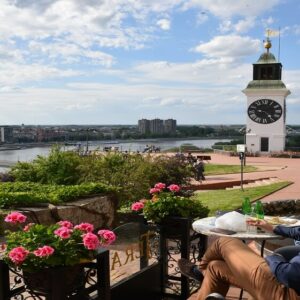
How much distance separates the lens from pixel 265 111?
142 ft

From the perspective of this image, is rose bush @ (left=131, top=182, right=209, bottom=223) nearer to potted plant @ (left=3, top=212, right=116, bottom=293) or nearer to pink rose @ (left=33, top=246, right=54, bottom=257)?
potted plant @ (left=3, top=212, right=116, bottom=293)

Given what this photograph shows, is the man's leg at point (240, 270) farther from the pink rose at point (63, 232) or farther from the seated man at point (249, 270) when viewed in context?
the pink rose at point (63, 232)

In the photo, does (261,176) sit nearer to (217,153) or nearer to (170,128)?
(217,153)

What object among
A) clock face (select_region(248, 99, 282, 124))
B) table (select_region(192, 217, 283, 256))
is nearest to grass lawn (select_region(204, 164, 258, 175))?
clock face (select_region(248, 99, 282, 124))

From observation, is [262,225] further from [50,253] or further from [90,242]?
[50,253]

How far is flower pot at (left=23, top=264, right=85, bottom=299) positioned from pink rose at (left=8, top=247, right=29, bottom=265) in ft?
0.45

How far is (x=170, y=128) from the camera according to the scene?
164 meters

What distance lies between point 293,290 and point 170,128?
162 metres

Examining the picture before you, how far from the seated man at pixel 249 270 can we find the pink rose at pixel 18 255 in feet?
4.73

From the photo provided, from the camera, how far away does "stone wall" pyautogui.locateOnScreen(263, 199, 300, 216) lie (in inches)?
433

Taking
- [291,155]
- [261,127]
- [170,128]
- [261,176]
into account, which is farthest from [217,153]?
[170,128]

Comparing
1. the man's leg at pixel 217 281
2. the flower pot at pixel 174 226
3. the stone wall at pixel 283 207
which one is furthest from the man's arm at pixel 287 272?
the stone wall at pixel 283 207

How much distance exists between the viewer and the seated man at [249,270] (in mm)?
3020

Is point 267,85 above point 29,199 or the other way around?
above
